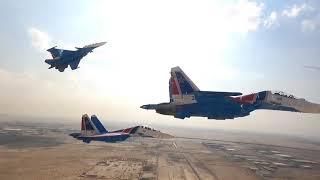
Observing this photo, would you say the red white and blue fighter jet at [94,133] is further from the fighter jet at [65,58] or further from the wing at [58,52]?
the wing at [58,52]

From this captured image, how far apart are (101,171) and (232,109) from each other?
64416 mm

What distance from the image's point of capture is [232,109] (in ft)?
112

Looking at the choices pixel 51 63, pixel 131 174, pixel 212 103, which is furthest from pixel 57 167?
pixel 212 103

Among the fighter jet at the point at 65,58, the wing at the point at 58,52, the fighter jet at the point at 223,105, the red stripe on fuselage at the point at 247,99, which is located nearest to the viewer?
the fighter jet at the point at 223,105

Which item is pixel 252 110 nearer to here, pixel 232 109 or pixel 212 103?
pixel 232 109

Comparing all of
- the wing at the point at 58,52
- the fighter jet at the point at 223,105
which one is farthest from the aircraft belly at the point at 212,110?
the wing at the point at 58,52

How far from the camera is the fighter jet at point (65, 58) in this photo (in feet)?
162

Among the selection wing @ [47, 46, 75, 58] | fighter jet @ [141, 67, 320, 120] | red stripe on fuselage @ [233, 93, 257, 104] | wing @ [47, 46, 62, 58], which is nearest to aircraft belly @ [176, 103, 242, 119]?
fighter jet @ [141, 67, 320, 120]

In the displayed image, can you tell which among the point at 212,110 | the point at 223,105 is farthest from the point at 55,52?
the point at 223,105

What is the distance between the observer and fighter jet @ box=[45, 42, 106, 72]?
49.5 meters

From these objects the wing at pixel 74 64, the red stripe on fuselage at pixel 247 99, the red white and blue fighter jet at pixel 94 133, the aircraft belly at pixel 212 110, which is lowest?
the red white and blue fighter jet at pixel 94 133

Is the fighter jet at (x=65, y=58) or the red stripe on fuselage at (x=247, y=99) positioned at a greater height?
the fighter jet at (x=65, y=58)

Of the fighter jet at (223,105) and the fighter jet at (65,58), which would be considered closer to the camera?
the fighter jet at (223,105)

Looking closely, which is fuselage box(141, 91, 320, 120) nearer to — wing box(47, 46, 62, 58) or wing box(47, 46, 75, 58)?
wing box(47, 46, 75, 58)
